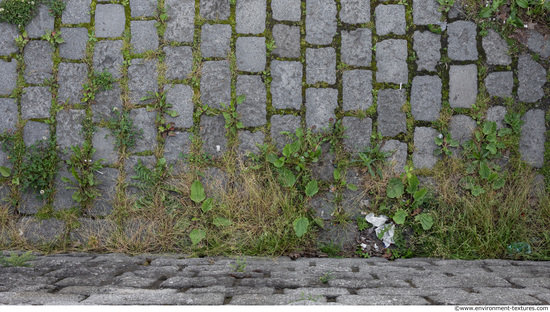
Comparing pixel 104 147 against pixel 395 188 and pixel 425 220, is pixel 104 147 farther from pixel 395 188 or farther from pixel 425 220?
pixel 425 220

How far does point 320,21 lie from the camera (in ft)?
13.6

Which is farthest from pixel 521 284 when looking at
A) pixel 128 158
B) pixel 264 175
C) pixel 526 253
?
pixel 128 158

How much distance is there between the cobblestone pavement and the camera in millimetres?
2512

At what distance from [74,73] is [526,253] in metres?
4.70

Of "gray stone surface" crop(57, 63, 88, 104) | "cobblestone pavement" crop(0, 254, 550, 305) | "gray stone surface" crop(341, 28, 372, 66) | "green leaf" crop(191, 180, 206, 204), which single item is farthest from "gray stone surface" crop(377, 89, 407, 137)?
"gray stone surface" crop(57, 63, 88, 104)

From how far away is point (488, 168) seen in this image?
3.96 meters

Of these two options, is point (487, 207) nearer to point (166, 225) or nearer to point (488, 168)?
point (488, 168)

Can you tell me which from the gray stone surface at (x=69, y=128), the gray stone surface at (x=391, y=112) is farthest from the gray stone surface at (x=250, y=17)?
the gray stone surface at (x=69, y=128)

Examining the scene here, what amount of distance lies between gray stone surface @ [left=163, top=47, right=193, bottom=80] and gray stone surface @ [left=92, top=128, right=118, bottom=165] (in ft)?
2.77

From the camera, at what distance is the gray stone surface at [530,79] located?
4055 millimetres

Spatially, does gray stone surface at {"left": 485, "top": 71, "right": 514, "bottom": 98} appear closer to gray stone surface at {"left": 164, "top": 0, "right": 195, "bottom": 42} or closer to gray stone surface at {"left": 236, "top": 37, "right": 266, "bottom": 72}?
gray stone surface at {"left": 236, "top": 37, "right": 266, "bottom": 72}

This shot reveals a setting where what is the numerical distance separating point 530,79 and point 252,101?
2741 millimetres

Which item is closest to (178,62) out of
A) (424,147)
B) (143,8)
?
(143,8)

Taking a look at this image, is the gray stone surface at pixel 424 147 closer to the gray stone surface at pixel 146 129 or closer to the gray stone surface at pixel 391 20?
the gray stone surface at pixel 391 20
